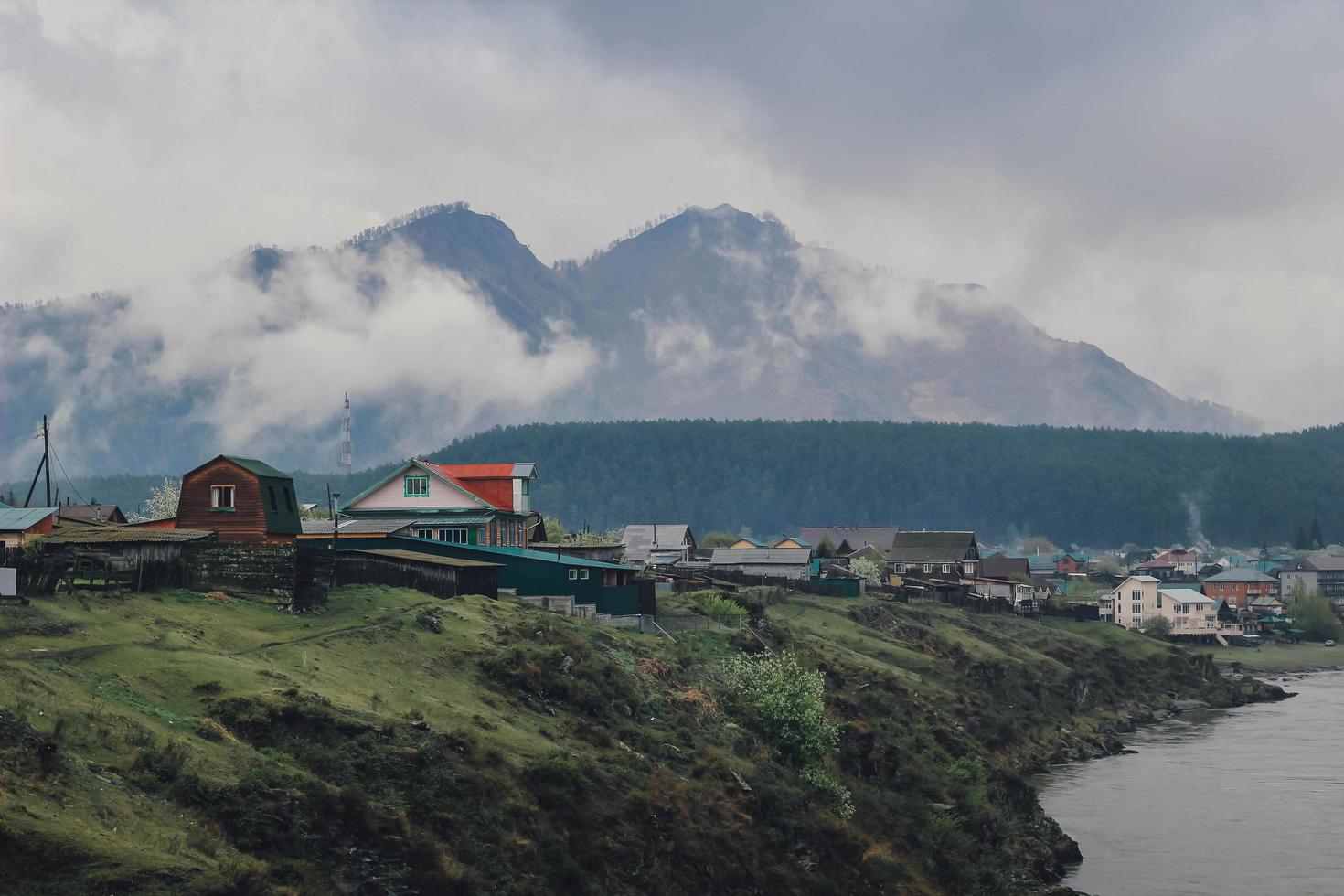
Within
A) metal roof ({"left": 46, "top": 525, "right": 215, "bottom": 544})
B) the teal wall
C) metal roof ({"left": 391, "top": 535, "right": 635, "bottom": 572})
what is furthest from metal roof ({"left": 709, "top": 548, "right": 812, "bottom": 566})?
metal roof ({"left": 46, "top": 525, "right": 215, "bottom": 544})

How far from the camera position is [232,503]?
238ft

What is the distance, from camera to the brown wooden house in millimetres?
72000

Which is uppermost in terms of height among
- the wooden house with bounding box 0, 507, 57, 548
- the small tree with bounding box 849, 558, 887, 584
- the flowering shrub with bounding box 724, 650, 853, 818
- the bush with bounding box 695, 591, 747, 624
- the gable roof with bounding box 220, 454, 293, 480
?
the gable roof with bounding box 220, 454, 293, 480

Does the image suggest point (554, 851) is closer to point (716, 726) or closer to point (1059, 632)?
point (716, 726)

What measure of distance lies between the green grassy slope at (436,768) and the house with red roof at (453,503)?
1808 centimetres

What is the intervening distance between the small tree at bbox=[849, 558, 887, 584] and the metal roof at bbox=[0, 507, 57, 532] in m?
94.0

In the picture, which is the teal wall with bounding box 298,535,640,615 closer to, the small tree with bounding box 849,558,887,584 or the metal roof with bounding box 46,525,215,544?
the metal roof with bounding box 46,525,215,544

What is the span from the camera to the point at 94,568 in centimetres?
5756

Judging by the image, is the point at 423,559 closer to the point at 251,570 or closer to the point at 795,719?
the point at 251,570

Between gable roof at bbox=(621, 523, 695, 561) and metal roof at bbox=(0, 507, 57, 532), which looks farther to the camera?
gable roof at bbox=(621, 523, 695, 561)

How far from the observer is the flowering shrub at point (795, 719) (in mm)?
65750

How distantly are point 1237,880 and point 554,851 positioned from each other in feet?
125

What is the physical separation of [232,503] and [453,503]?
26876 mm

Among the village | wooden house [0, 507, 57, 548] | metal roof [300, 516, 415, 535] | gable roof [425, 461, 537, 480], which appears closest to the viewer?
the village
